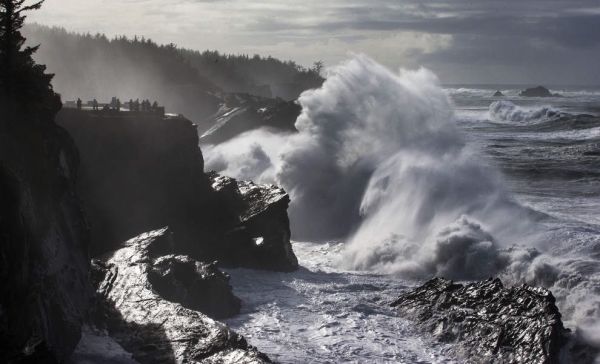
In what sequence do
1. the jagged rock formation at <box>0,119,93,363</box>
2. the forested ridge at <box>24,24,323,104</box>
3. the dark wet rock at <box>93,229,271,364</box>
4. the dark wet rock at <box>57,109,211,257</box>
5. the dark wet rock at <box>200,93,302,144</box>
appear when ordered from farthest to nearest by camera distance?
the forested ridge at <box>24,24,323,104</box>, the dark wet rock at <box>200,93,302,144</box>, the dark wet rock at <box>57,109,211,257</box>, the dark wet rock at <box>93,229,271,364</box>, the jagged rock formation at <box>0,119,93,363</box>

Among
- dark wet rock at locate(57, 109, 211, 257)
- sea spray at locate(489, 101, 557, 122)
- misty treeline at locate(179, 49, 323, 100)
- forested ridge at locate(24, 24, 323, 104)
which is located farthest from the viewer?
misty treeline at locate(179, 49, 323, 100)

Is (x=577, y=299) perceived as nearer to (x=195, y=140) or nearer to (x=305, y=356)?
(x=305, y=356)

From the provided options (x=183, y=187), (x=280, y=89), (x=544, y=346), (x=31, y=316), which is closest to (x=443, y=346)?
(x=544, y=346)

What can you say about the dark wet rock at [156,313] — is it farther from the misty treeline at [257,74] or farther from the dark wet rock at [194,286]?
the misty treeline at [257,74]

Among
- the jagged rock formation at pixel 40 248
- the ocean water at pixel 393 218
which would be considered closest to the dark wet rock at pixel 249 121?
the ocean water at pixel 393 218

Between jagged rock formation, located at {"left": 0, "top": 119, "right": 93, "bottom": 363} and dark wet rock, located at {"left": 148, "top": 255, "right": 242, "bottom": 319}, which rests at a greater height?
jagged rock formation, located at {"left": 0, "top": 119, "right": 93, "bottom": 363}

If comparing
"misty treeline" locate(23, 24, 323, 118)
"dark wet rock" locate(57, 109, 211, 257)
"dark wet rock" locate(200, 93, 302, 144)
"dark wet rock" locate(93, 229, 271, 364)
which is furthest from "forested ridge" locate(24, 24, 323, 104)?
"dark wet rock" locate(93, 229, 271, 364)

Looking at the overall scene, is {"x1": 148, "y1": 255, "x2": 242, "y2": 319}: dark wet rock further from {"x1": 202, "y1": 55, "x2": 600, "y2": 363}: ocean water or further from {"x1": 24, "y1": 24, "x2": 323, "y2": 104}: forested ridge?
{"x1": 24, "y1": 24, "x2": 323, "y2": 104}: forested ridge

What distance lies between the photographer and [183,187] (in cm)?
2611

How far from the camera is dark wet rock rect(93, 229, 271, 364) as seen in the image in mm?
13867

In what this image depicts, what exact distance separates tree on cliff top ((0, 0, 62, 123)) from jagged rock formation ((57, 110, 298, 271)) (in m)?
7.79

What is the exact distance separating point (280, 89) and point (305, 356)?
11205 centimetres

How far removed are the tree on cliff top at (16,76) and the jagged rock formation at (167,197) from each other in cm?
779

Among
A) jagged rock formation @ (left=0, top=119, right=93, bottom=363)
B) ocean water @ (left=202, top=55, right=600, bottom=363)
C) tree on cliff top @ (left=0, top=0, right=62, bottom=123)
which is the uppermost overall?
tree on cliff top @ (left=0, top=0, right=62, bottom=123)
